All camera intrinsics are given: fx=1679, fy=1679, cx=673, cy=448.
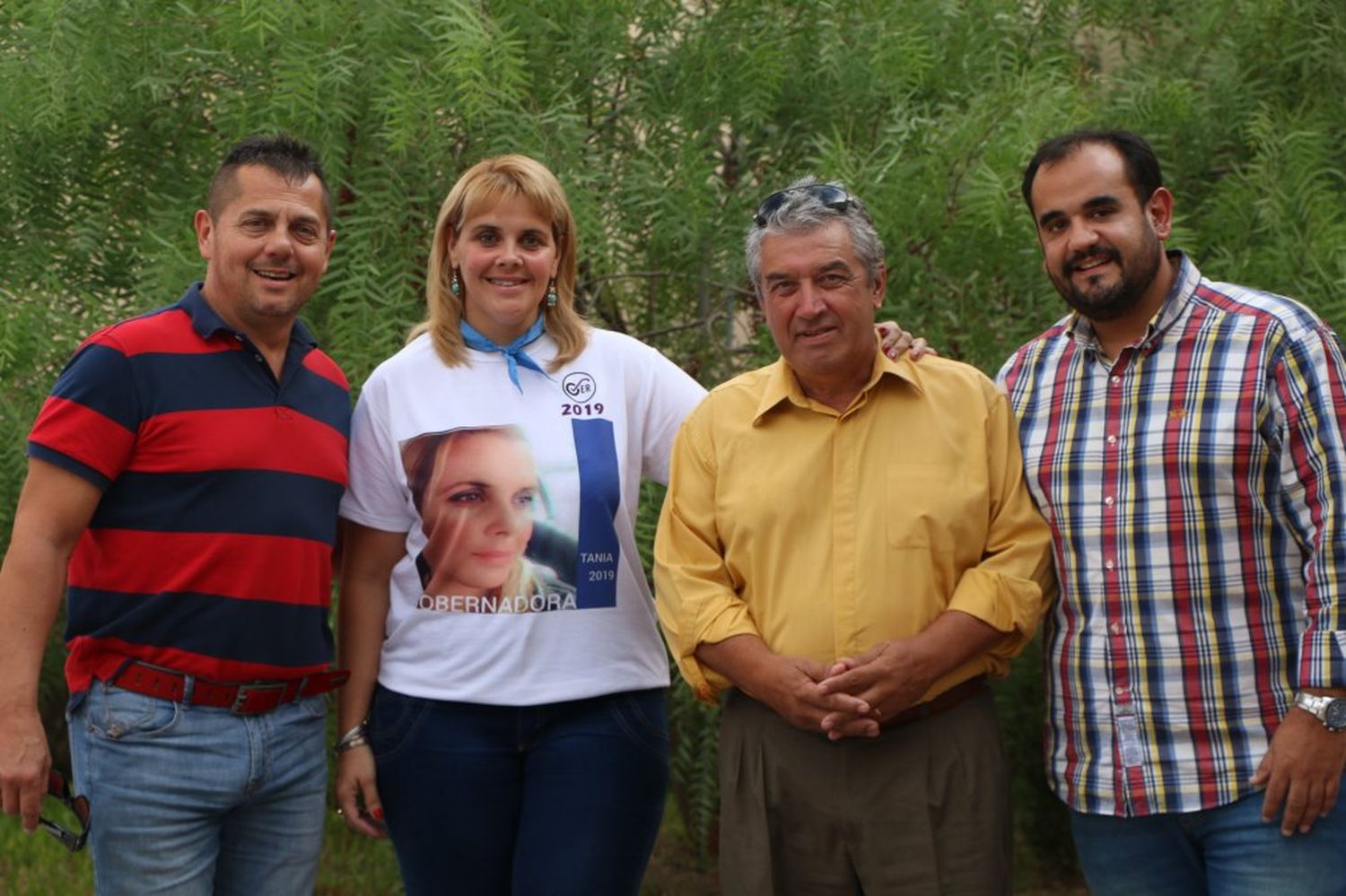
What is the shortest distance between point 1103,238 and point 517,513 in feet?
4.34

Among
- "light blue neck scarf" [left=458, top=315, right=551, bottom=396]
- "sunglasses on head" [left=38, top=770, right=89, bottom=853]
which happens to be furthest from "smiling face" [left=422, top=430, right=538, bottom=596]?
"sunglasses on head" [left=38, top=770, right=89, bottom=853]

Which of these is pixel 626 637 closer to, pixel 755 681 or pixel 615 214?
pixel 755 681

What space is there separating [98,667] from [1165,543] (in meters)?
2.10

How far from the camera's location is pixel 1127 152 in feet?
11.0

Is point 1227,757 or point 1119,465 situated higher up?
point 1119,465

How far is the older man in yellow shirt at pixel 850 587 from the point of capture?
3254mm

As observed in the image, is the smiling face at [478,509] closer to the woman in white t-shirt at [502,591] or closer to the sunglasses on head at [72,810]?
the woman in white t-shirt at [502,591]

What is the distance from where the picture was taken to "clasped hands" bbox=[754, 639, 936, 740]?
125 inches

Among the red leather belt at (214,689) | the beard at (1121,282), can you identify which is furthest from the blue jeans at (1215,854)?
the red leather belt at (214,689)

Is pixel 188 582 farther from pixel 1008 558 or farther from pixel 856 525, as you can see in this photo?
pixel 1008 558

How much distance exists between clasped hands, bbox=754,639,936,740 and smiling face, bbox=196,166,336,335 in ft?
4.31

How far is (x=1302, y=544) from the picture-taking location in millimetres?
3131

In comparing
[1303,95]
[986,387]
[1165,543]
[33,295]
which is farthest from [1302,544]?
[33,295]

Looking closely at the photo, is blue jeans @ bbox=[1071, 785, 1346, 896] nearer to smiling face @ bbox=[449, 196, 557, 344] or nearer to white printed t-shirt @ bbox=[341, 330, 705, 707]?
white printed t-shirt @ bbox=[341, 330, 705, 707]
